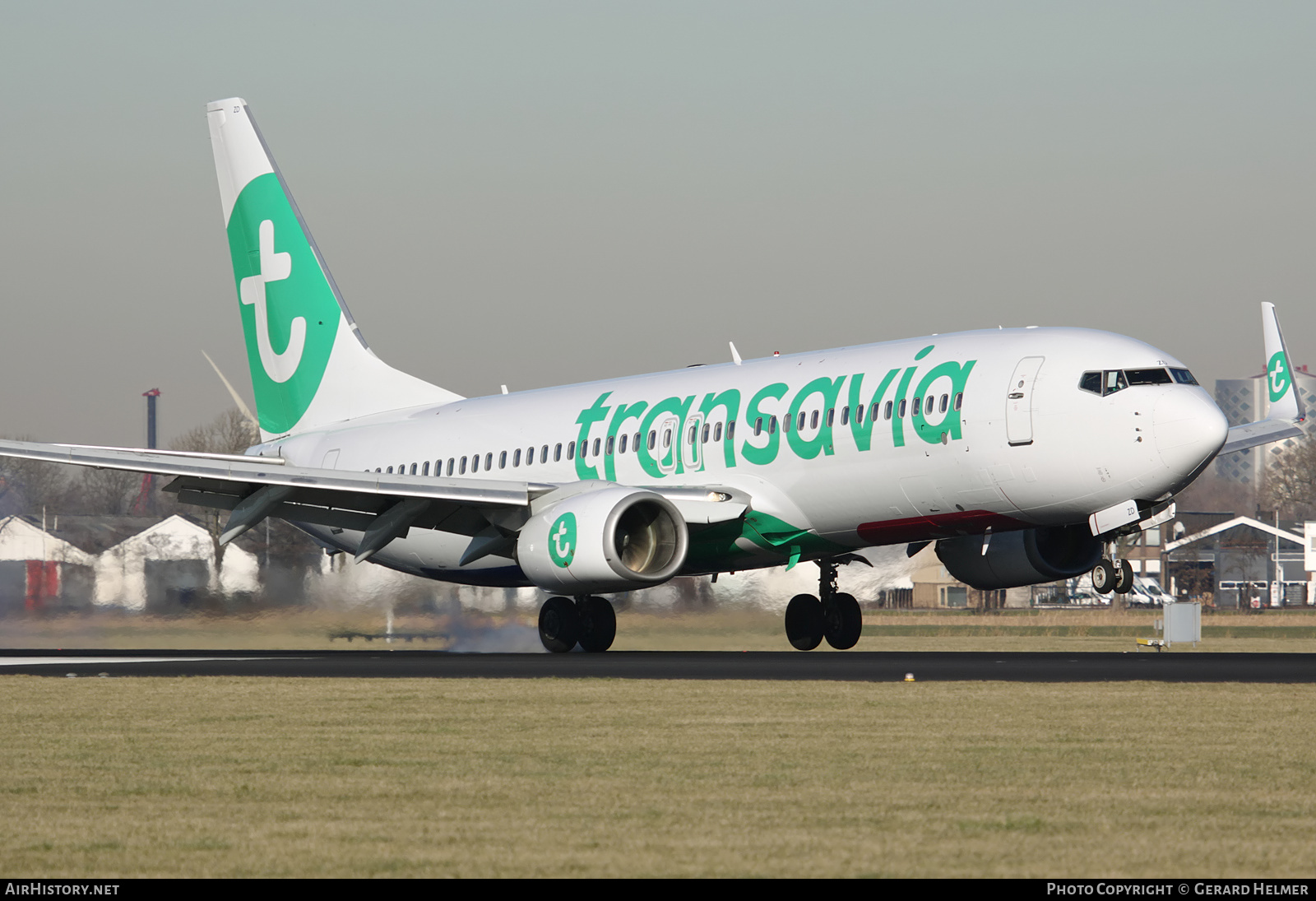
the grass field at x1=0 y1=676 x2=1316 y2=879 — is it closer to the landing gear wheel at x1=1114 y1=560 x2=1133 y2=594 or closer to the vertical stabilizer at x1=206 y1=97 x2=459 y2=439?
the landing gear wheel at x1=1114 y1=560 x2=1133 y2=594

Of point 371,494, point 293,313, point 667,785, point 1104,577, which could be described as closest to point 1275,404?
point 1104,577

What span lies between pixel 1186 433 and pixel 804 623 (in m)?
9.51

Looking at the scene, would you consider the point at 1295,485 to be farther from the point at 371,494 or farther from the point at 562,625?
the point at 371,494

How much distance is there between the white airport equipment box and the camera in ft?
120

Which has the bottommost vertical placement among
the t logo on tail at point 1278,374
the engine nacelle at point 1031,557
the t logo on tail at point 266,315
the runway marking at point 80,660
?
the runway marking at point 80,660

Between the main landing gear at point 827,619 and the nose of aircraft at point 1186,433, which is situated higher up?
the nose of aircraft at point 1186,433

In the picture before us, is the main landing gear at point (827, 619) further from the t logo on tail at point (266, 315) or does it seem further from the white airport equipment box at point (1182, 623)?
the t logo on tail at point (266, 315)

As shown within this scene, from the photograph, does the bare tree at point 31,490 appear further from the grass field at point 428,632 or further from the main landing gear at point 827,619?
the main landing gear at point 827,619

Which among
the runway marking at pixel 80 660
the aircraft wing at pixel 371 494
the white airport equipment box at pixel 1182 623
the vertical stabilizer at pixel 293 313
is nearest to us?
the runway marking at pixel 80 660

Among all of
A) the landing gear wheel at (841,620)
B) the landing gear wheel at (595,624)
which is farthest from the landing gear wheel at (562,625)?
the landing gear wheel at (841,620)

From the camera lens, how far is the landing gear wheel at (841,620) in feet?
107

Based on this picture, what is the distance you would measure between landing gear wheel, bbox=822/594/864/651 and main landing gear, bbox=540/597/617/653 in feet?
13.0

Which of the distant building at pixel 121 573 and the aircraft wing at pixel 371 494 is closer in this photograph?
the aircraft wing at pixel 371 494

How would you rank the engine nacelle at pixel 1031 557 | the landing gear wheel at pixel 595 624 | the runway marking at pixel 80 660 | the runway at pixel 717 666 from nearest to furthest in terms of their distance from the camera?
the runway at pixel 717 666 < the runway marking at pixel 80 660 < the engine nacelle at pixel 1031 557 < the landing gear wheel at pixel 595 624
